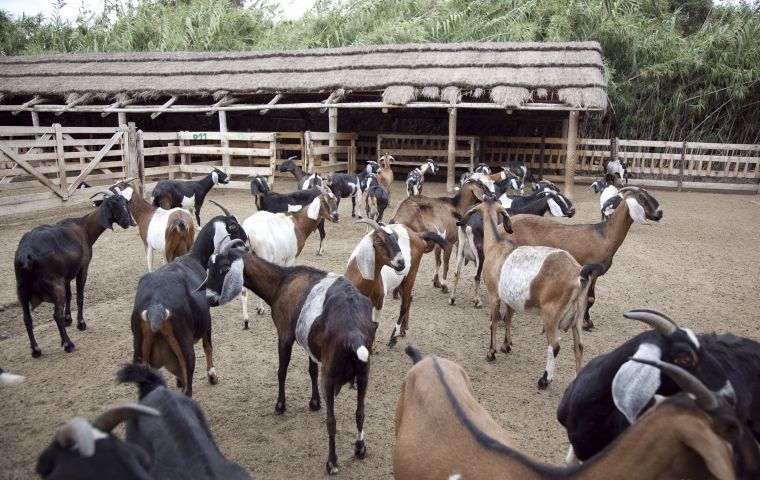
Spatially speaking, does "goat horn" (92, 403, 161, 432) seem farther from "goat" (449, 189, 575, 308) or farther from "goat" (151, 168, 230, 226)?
"goat" (151, 168, 230, 226)

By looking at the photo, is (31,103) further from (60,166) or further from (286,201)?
(286,201)

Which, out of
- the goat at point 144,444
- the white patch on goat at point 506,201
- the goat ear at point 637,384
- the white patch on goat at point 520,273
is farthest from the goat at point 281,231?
the goat ear at point 637,384

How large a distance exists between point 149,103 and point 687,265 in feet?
60.0

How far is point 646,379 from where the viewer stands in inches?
98.3

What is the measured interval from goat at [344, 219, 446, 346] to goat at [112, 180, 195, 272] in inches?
106

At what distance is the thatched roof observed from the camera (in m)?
14.9

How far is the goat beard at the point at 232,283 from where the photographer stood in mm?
4509

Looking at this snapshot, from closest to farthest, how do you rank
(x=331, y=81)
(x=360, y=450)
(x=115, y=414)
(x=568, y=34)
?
1. (x=115, y=414)
2. (x=360, y=450)
3. (x=331, y=81)
4. (x=568, y=34)

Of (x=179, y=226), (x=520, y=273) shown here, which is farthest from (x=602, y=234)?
(x=179, y=226)

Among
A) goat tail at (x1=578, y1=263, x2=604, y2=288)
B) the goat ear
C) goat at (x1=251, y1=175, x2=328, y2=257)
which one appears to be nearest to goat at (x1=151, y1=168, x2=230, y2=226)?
goat at (x1=251, y1=175, x2=328, y2=257)

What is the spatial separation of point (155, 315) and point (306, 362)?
6.33 ft

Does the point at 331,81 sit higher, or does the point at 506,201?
the point at 331,81

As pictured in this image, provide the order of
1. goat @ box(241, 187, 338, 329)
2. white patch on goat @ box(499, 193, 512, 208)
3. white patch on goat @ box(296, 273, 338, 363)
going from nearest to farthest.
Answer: white patch on goat @ box(296, 273, 338, 363)
goat @ box(241, 187, 338, 329)
white patch on goat @ box(499, 193, 512, 208)

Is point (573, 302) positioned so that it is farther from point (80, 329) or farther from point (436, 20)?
point (436, 20)
